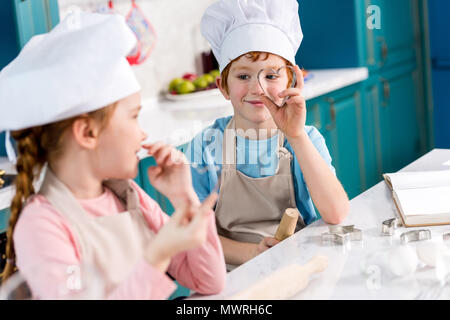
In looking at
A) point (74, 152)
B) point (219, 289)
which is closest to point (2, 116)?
point (74, 152)

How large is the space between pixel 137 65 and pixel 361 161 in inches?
56.4

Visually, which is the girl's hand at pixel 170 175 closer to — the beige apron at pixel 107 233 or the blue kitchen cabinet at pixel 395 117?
the beige apron at pixel 107 233

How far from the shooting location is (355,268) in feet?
3.56

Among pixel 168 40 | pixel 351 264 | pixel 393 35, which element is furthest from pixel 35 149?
pixel 393 35

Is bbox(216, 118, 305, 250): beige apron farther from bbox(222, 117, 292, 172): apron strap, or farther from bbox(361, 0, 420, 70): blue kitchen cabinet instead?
bbox(361, 0, 420, 70): blue kitchen cabinet

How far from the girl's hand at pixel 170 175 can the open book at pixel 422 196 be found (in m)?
0.56

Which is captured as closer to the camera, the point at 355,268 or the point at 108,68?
the point at 108,68

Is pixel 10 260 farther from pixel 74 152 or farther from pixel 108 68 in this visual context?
pixel 108 68

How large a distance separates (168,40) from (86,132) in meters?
2.55

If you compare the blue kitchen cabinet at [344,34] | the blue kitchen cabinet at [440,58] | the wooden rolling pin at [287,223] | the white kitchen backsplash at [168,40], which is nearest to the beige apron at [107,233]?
the wooden rolling pin at [287,223]

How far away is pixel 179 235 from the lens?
75 cm

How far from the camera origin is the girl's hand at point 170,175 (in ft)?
3.02

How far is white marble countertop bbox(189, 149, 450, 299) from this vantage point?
100 cm

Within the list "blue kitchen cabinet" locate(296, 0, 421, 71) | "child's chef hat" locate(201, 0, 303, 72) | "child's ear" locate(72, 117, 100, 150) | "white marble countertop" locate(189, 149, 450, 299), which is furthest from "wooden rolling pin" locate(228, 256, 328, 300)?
"blue kitchen cabinet" locate(296, 0, 421, 71)
